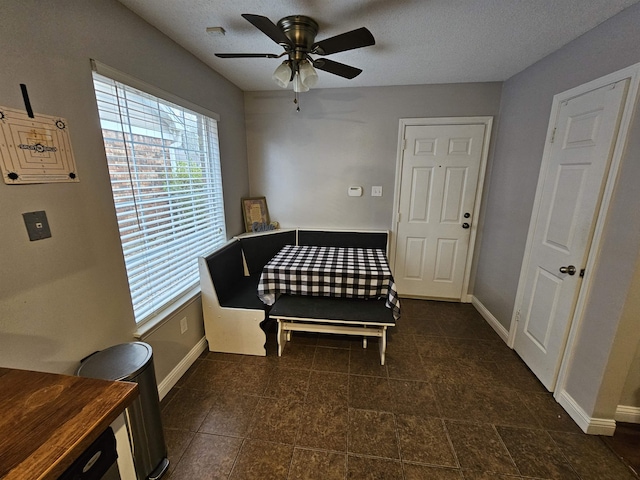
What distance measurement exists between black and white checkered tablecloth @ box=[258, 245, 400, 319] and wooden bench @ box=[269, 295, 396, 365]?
59mm

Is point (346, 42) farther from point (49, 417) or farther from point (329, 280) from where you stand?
point (49, 417)

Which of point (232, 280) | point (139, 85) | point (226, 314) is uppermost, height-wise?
point (139, 85)

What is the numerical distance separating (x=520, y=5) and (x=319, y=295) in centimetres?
223

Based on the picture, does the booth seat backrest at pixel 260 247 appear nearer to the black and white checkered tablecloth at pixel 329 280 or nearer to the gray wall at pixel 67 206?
the black and white checkered tablecloth at pixel 329 280

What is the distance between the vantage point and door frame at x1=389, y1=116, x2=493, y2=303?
110 inches

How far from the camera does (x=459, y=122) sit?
2.80 meters

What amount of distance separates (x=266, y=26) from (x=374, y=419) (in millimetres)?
2308

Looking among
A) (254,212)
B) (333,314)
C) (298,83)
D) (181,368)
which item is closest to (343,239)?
(254,212)

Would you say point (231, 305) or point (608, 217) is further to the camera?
point (231, 305)

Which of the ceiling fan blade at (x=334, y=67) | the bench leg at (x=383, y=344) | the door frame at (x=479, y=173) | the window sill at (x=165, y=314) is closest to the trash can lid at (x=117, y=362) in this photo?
the window sill at (x=165, y=314)

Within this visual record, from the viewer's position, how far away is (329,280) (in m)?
2.19

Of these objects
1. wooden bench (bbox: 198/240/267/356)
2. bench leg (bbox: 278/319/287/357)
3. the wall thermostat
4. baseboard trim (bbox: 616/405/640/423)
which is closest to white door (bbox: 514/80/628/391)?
baseboard trim (bbox: 616/405/640/423)

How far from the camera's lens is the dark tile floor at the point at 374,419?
1.40 meters

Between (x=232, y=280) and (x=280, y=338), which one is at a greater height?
(x=232, y=280)
